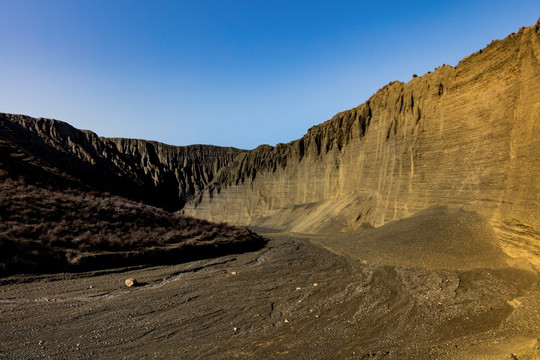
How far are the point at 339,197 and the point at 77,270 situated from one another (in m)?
24.4

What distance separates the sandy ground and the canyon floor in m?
0.03

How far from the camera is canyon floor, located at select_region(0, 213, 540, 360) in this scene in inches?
211

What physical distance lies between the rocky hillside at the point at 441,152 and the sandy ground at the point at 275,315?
437cm

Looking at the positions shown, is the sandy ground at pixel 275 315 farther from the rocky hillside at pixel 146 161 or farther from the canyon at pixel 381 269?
the rocky hillside at pixel 146 161

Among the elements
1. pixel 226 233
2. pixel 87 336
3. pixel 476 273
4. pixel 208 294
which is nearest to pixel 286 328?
pixel 208 294

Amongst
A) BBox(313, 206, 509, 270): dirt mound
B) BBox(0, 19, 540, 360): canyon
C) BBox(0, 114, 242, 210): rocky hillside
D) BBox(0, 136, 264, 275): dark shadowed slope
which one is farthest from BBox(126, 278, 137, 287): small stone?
BBox(0, 114, 242, 210): rocky hillside

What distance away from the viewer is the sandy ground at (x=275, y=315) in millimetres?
5340

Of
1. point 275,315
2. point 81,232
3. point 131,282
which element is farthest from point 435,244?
point 81,232

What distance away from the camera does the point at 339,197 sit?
30531 millimetres

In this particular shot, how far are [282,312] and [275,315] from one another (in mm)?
250

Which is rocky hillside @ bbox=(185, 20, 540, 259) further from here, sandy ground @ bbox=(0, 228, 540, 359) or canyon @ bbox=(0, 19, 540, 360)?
sandy ground @ bbox=(0, 228, 540, 359)

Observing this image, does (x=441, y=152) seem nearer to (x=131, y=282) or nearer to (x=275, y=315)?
(x=275, y=315)

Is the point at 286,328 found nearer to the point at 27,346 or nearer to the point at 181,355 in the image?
the point at 181,355

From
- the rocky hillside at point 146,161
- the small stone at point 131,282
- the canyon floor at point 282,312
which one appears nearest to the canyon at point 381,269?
the canyon floor at point 282,312
